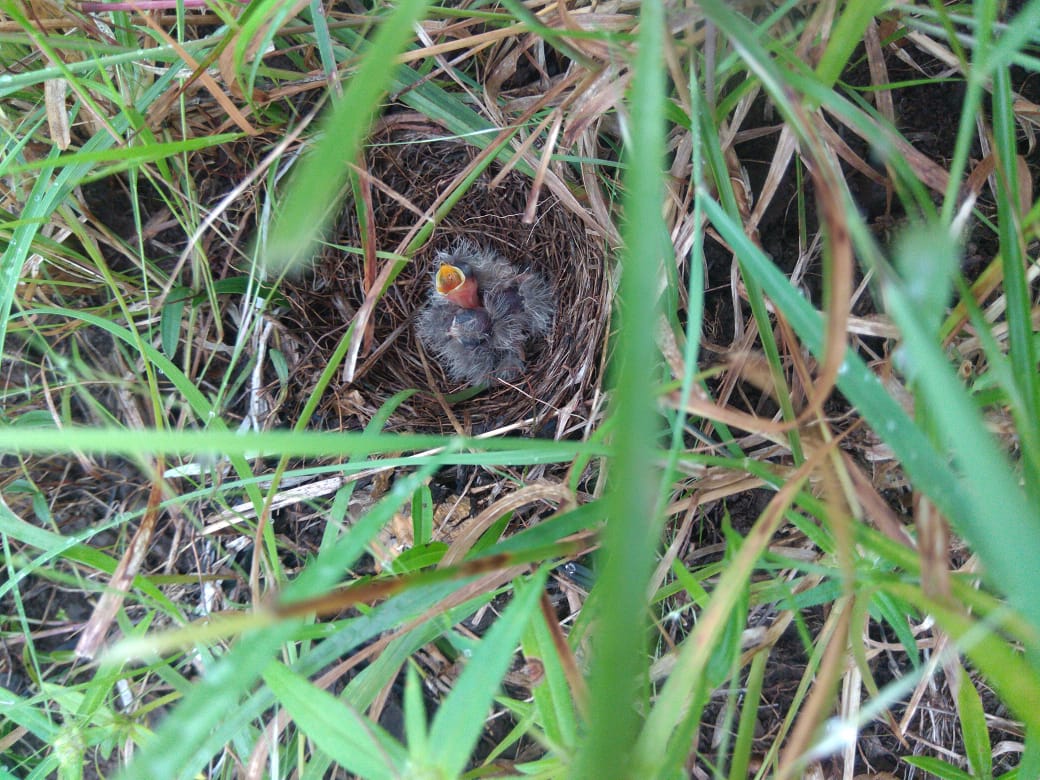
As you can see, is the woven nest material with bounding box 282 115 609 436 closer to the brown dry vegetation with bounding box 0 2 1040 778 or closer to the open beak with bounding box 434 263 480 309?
the brown dry vegetation with bounding box 0 2 1040 778

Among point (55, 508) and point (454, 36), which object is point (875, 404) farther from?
point (55, 508)

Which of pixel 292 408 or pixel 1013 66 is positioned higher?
pixel 1013 66

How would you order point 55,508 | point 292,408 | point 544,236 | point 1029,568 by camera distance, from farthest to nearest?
point 544,236
point 55,508
point 292,408
point 1029,568

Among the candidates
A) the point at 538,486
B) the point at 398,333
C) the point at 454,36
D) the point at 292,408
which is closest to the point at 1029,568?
the point at 538,486

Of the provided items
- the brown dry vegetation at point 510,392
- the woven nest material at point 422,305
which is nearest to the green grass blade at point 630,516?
the brown dry vegetation at point 510,392

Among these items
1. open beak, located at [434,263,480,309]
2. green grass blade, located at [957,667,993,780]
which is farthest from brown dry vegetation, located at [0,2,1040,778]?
open beak, located at [434,263,480,309]

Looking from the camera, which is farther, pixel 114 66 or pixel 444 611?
pixel 114 66
